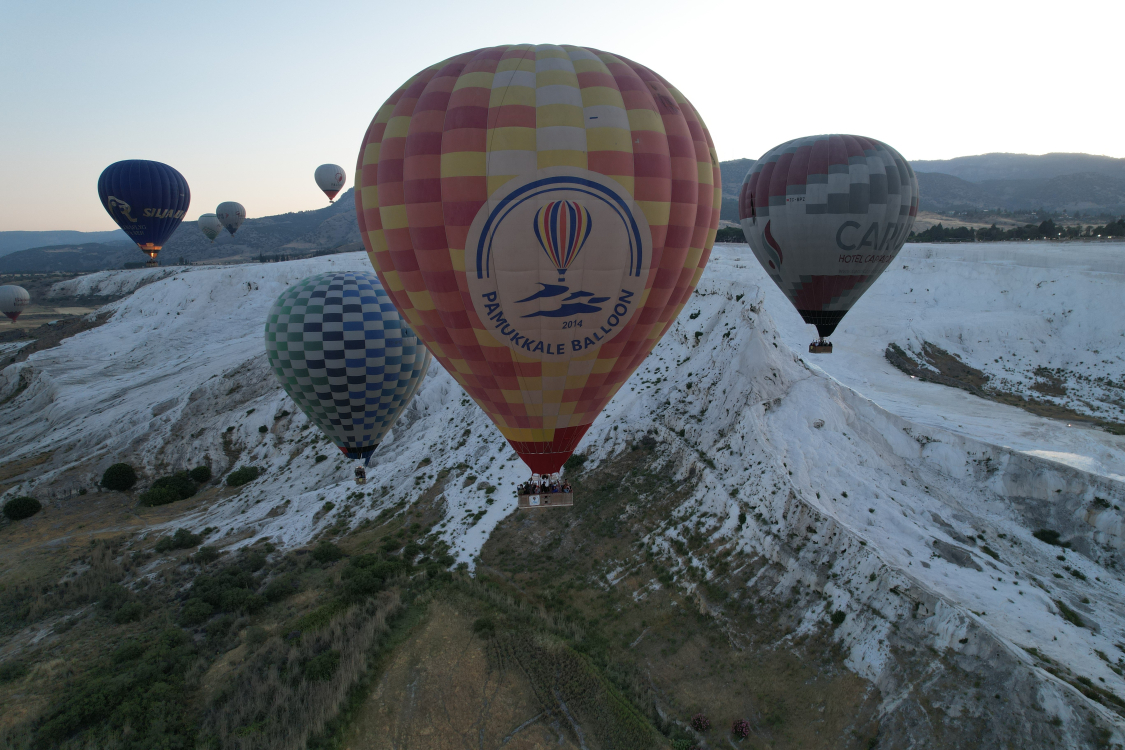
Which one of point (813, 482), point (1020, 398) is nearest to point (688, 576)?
point (813, 482)

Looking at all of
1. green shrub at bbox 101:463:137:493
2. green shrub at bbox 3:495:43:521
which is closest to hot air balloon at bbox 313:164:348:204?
green shrub at bbox 101:463:137:493

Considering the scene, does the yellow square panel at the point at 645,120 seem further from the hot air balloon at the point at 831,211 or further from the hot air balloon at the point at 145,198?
the hot air balloon at the point at 145,198

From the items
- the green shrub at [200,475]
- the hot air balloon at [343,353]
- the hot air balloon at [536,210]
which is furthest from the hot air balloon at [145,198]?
the hot air balloon at [536,210]

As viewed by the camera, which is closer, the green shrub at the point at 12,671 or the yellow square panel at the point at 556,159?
the yellow square panel at the point at 556,159

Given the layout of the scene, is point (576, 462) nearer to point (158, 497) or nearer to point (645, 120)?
point (645, 120)

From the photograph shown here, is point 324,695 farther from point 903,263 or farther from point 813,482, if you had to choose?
point 903,263

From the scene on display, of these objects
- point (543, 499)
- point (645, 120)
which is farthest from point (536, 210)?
point (543, 499)
